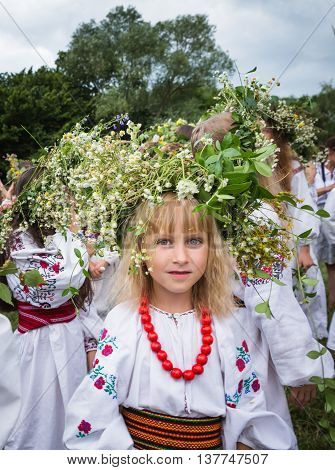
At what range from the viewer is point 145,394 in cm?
179

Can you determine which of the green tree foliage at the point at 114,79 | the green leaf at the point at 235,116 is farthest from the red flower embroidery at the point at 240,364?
the green tree foliage at the point at 114,79

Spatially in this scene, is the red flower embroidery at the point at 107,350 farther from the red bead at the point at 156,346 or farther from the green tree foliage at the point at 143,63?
the green tree foliage at the point at 143,63

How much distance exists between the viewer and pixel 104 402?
5.71 ft

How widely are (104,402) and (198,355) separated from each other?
0.38m

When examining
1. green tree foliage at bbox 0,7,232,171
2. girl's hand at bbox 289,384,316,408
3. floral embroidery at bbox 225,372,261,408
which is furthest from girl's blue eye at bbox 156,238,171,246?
green tree foliage at bbox 0,7,232,171

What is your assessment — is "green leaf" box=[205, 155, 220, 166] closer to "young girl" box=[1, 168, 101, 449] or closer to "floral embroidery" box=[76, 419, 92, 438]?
"floral embroidery" box=[76, 419, 92, 438]

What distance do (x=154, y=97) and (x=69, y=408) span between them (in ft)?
15.3

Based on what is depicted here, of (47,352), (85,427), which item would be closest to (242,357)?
(85,427)

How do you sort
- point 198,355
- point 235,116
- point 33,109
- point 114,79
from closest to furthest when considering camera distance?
point 198,355 → point 235,116 → point 33,109 → point 114,79

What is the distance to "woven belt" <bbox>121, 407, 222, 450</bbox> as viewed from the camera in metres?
1.76

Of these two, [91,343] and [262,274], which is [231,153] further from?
[91,343]

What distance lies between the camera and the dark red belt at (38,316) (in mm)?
2752
